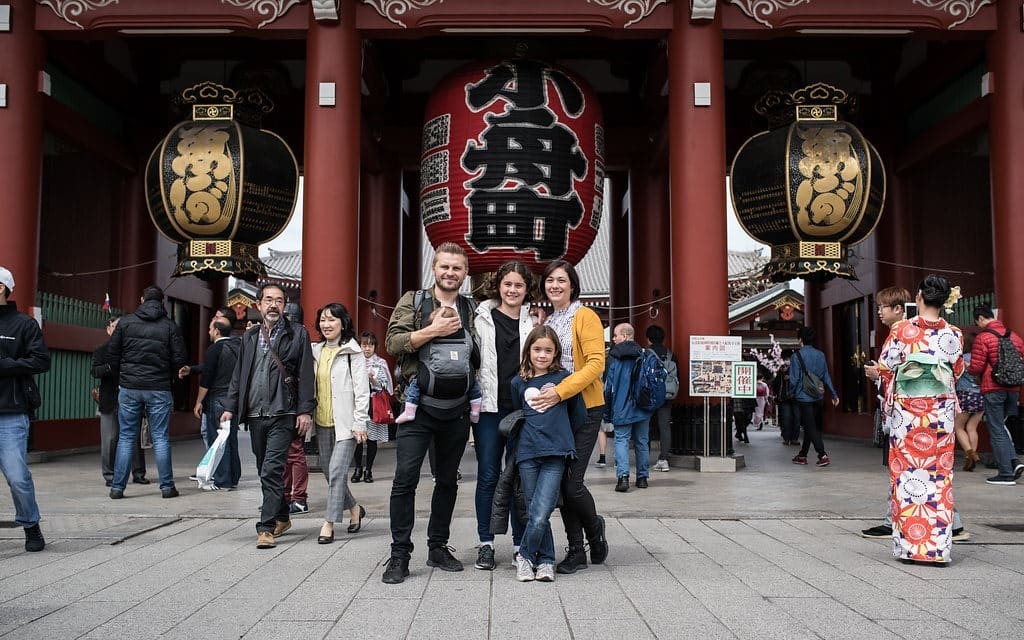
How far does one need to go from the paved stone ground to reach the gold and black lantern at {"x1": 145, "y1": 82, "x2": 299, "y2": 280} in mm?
4506

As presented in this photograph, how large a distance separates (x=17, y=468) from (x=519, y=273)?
3.16 meters

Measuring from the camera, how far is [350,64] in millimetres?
10844

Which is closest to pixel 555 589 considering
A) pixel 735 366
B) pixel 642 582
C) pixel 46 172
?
pixel 642 582

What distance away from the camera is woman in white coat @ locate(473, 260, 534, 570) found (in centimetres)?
473

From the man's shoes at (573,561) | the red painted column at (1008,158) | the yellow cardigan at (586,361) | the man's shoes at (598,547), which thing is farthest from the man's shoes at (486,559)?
the red painted column at (1008,158)

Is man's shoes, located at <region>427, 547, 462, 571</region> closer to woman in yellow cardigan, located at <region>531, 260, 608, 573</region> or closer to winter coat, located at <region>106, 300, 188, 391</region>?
woman in yellow cardigan, located at <region>531, 260, 608, 573</region>

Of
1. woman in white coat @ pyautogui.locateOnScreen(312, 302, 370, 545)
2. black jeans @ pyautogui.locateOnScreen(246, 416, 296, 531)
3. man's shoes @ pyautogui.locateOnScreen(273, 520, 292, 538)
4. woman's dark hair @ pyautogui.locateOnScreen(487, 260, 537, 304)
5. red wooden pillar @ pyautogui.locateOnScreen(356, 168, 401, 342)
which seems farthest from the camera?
red wooden pillar @ pyautogui.locateOnScreen(356, 168, 401, 342)

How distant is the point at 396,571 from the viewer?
439cm

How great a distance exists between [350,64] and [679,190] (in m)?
4.26

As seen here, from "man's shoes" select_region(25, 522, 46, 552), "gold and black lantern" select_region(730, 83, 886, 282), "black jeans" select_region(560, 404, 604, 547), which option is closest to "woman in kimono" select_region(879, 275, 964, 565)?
"black jeans" select_region(560, 404, 604, 547)

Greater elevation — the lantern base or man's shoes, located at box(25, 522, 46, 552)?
the lantern base

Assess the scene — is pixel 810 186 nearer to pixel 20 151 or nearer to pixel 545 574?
pixel 545 574

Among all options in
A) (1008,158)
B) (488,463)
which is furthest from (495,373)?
(1008,158)

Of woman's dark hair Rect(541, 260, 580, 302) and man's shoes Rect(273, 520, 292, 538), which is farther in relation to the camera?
man's shoes Rect(273, 520, 292, 538)
